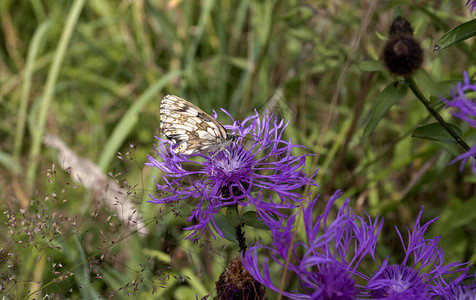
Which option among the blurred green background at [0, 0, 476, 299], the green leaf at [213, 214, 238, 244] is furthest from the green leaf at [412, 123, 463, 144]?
the green leaf at [213, 214, 238, 244]

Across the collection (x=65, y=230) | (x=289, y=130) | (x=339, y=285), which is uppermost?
(x=339, y=285)

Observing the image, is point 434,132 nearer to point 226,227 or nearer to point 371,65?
point 371,65

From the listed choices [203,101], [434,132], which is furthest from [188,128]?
[203,101]

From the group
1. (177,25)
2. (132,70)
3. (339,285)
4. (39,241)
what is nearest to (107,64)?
(132,70)

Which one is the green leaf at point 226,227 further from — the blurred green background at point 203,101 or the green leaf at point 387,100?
the green leaf at point 387,100

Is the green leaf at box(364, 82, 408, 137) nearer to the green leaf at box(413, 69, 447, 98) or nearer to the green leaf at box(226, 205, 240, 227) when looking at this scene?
the green leaf at box(413, 69, 447, 98)

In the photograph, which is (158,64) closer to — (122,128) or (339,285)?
(122,128)
